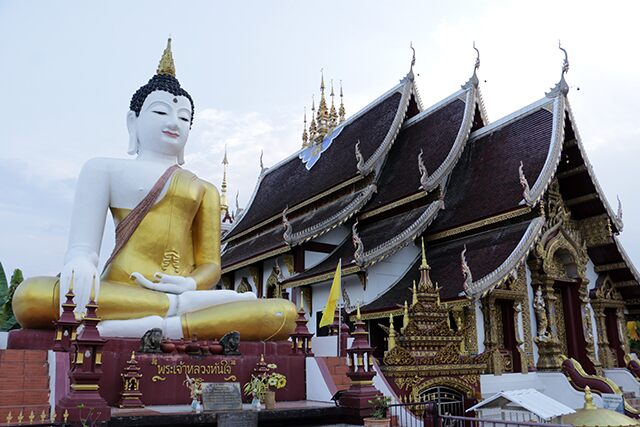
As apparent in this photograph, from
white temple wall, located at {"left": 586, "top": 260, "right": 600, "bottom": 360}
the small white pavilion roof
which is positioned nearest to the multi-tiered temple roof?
white temple wall, located at {"left": 586, "top": 260, "right": 600, "bottom": 360}

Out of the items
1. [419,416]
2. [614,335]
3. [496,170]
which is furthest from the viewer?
[614,335]

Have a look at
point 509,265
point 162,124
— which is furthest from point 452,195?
point 162,124

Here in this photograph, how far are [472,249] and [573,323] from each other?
267 centimetres

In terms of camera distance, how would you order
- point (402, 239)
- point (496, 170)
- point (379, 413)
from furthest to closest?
point (496, 170) → point (402, 239) → point (379, 413)

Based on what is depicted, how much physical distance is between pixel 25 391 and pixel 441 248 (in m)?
8.04

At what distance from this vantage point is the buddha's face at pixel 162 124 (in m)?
7.40

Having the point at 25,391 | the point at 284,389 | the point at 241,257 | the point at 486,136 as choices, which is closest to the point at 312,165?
the point at 241,257

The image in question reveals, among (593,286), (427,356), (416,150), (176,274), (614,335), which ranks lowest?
(427,356)

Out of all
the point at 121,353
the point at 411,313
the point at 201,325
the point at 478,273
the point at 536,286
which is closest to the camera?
the point at 121,353

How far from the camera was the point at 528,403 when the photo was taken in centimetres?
555

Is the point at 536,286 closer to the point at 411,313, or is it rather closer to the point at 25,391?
the point at 411,313

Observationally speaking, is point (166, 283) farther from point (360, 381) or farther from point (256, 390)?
point (360, 381)

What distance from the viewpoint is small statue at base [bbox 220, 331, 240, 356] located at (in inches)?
250

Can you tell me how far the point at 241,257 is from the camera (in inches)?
588
